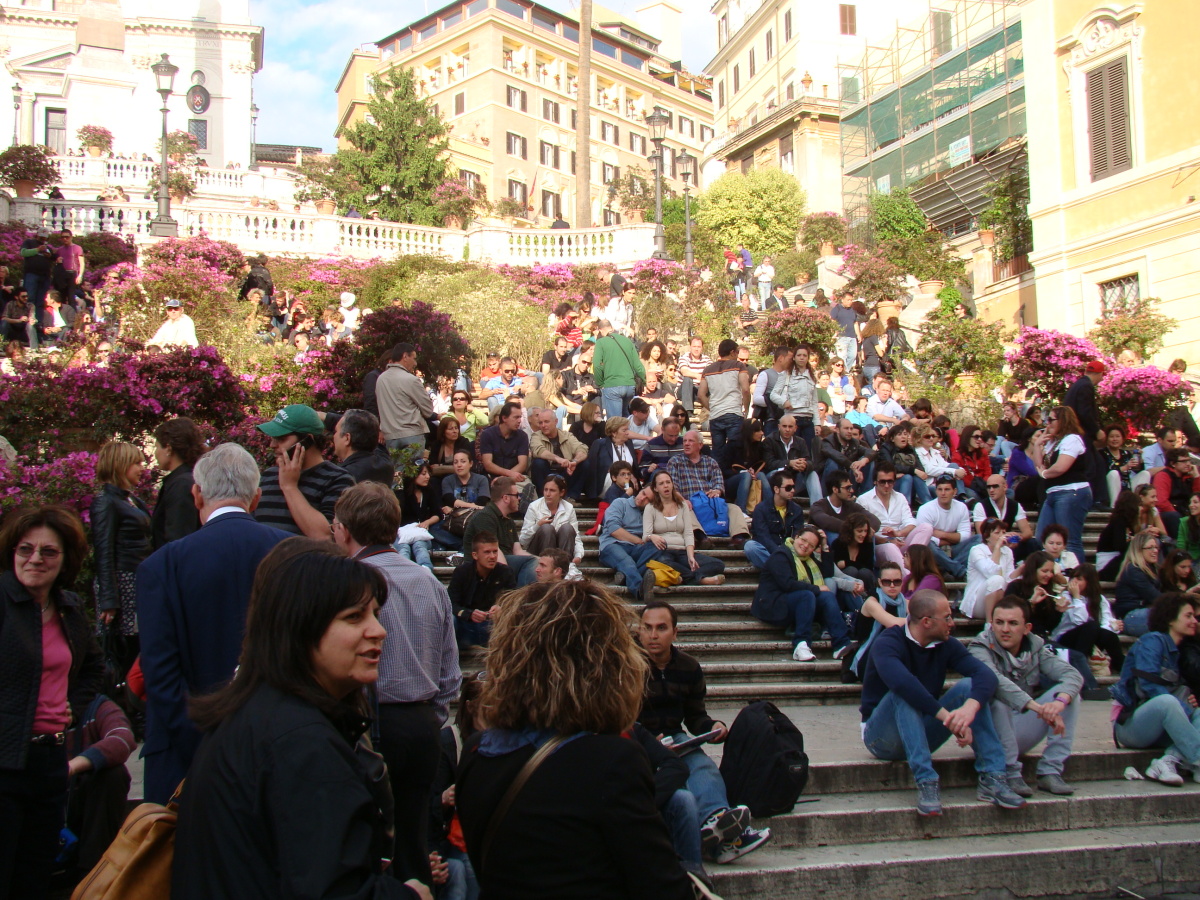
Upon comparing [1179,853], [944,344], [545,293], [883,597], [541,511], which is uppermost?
[545,293]

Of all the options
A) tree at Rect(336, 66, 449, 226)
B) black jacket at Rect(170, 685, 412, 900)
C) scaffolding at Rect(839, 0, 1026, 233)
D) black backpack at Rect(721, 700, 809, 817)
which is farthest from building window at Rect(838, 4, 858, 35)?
black jacket at Rect(170, 685, 412, 900)

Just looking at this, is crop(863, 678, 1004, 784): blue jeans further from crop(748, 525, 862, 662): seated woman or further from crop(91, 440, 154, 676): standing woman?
crop(91, 440, 154, 676): standing woman

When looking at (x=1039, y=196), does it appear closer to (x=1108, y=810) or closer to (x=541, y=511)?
(x=541, y=511)

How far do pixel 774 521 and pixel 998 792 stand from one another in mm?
4107

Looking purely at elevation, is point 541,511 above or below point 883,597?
above

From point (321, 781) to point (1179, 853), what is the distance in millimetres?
5692

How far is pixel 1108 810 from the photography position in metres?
6.24

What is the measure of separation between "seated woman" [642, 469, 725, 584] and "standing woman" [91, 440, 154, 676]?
4910mm

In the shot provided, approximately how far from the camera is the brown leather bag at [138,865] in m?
2.16

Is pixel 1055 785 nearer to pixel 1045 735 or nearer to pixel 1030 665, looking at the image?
pixel 1045 735

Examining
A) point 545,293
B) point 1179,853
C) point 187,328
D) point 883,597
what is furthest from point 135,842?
point 545,293

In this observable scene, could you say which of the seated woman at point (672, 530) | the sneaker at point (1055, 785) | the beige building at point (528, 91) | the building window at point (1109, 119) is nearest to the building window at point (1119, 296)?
the building window at point (1109, 119)

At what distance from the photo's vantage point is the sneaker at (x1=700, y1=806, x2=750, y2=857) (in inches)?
210

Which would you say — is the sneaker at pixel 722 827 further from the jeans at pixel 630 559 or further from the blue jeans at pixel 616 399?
the blue jeans at pixel 616 399
